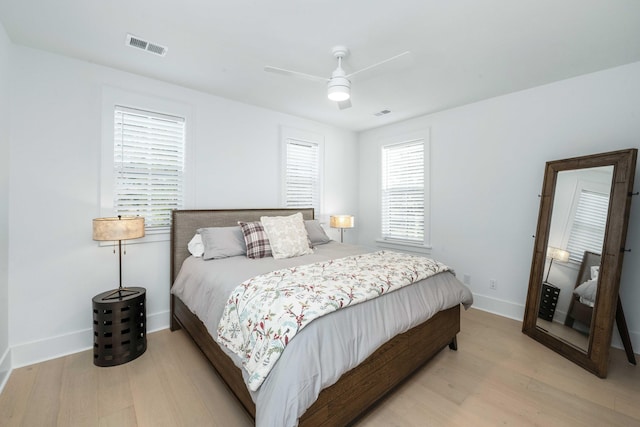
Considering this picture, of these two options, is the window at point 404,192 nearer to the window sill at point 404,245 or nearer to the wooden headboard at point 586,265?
the window sill at point 404,245

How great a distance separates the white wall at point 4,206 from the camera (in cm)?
210

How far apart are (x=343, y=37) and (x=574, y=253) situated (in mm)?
2821

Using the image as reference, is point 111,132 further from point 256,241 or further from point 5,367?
point 5,367

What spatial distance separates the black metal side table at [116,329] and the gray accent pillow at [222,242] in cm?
71

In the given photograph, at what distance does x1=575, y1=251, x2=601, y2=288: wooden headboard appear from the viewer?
2.43 meters

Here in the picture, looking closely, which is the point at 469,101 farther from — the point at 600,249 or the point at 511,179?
the point at 600,249

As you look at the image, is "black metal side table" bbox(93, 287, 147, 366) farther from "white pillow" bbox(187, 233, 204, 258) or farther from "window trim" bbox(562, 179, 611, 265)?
"window trim" bbox(562, 179, 611, 265)

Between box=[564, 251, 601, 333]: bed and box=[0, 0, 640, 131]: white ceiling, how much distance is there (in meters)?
1.79

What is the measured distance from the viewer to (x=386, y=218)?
15.1 ft

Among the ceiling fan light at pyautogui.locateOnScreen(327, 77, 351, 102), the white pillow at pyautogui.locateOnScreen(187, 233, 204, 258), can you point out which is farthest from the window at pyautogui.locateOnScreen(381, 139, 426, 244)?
the white pillow at pyautogui.locateOnScreen(187, 233, 204, 258)

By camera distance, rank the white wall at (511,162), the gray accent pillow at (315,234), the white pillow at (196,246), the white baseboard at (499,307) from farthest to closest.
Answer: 1. the gray accent pillow at (315,234)
2. the white baseboard at (499,307)
3. the white pillow at (196,246)
4. the white wall at (511,162)

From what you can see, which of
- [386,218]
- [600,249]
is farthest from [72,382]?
[600,249]

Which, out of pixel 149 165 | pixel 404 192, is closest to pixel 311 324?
pixel 149 165

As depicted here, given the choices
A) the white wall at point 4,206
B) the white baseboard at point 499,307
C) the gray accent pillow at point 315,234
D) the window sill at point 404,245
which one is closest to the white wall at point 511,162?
the white baseboard at point 499,307
